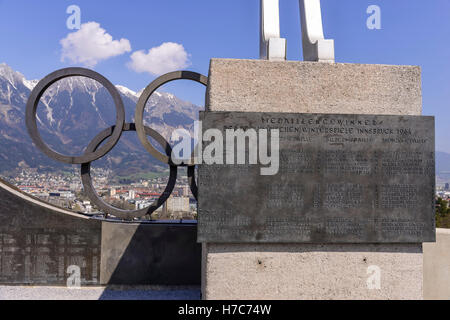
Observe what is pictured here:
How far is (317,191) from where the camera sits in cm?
528

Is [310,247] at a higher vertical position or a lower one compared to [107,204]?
lower

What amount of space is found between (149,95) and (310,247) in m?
4.07

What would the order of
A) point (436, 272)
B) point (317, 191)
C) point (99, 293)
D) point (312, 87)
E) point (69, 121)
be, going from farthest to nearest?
point (69, 121)
point (99, 293)
point (436, 272)
point (312, 87)
point (317, 191)

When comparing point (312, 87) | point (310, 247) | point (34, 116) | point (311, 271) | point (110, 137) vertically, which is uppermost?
point (312, 87)

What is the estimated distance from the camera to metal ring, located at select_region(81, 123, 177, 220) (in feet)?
22.9

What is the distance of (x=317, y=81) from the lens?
5488 millimetres

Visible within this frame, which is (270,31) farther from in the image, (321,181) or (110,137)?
(110,137)

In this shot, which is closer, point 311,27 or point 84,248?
point 311,27

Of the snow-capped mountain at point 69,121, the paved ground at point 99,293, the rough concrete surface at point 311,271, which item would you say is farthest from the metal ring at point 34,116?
the snow-capped mountain at point 69,121

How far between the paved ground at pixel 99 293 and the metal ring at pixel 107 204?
136 cm

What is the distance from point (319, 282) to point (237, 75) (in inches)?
128

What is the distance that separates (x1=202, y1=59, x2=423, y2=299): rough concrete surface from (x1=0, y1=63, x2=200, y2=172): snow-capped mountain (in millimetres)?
34039

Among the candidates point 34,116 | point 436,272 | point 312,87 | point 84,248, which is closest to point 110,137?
point 34,116
